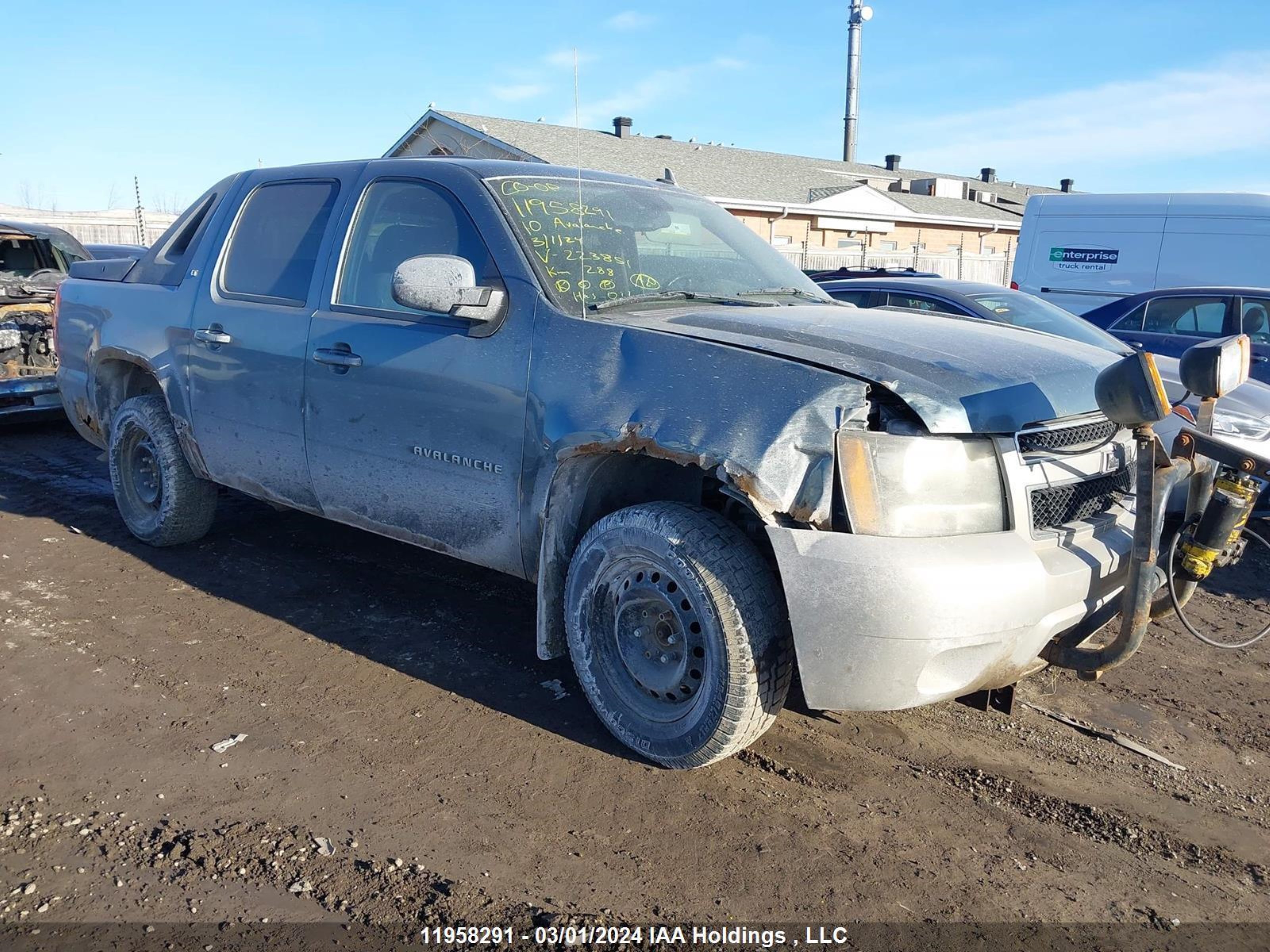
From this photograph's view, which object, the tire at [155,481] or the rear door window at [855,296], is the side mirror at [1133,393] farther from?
the rear door window at [855,296]

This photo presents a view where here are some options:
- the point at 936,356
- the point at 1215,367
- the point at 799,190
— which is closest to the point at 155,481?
the point at 936,356

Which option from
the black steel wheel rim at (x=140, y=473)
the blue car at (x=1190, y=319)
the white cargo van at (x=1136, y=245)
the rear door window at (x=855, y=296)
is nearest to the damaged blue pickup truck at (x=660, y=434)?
the black steel wheel rim at (x=140, y=473)

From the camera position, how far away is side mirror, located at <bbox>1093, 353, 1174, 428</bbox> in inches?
107

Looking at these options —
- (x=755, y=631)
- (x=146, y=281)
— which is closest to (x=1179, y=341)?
(x=755, y=631)

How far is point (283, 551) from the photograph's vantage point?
5551mm

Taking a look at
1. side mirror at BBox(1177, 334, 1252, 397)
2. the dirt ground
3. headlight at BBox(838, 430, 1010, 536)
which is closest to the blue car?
the dirt ground

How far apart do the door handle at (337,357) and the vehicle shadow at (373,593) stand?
1213 millimetres

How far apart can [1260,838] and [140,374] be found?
5696 millimetres

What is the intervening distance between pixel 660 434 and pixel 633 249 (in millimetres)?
1170

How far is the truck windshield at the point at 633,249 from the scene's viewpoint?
368 centimetres

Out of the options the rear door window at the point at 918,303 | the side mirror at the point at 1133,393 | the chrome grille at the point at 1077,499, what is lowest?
the chrome grille at the point at 1077,499

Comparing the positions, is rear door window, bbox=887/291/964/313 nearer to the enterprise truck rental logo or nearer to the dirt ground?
the dirt ground

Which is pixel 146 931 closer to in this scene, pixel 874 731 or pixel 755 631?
pixel 755 631

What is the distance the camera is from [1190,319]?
8.87 metres
